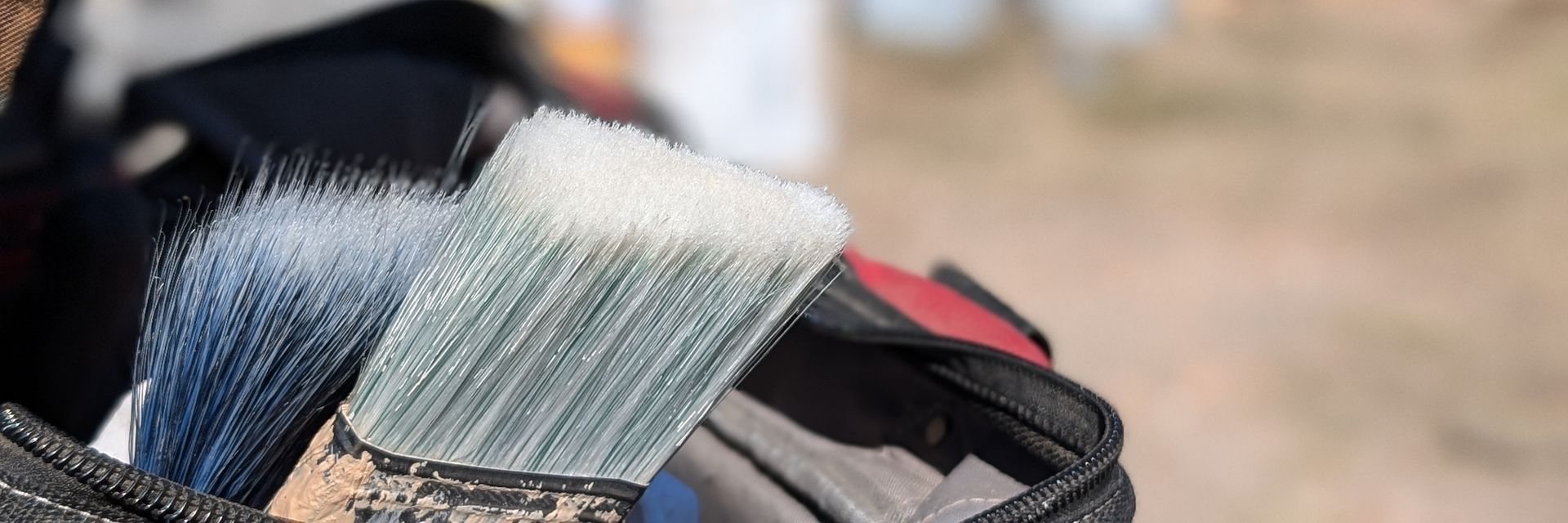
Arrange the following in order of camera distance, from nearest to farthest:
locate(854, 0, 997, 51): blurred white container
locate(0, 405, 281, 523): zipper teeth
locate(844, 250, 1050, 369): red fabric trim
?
1. locate(0, 405, 281, 523): zipper teeth
2. locate(844, 250, 1050, 369): red fabric trim
3. locate(854, 0, 997, 51): blurred white container

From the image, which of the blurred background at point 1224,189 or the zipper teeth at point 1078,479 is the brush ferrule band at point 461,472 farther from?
the blurred background at point 1224,189

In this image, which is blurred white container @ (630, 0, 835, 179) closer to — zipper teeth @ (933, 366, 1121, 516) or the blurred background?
the blurred background

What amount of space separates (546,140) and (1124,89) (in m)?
1.71

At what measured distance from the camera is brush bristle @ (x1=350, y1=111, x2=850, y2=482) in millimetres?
270

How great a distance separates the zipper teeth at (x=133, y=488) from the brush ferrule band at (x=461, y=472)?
26 millimetres

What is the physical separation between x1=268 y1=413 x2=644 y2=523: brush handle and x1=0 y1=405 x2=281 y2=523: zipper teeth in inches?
0.6

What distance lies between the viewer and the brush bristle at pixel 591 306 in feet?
0.89

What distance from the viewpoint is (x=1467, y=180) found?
1.48 meters

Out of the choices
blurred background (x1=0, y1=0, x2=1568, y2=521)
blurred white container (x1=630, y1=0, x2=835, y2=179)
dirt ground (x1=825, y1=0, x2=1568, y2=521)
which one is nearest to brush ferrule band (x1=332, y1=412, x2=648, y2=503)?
blurred background (x1=0, y1=0, x2=1568, y2=521)

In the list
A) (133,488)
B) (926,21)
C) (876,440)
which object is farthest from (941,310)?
(926,21)

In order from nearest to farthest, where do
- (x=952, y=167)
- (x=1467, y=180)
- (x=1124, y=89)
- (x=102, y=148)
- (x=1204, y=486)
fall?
(x=102, y=148) → (x=1204, y=486) → (x=1467, y=180) → (x=952, y=167) → (x=1124, y=89)

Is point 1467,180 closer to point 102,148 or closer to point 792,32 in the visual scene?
point 792,32

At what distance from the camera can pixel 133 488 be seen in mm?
244

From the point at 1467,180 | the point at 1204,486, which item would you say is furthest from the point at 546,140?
the point at 1467,180
